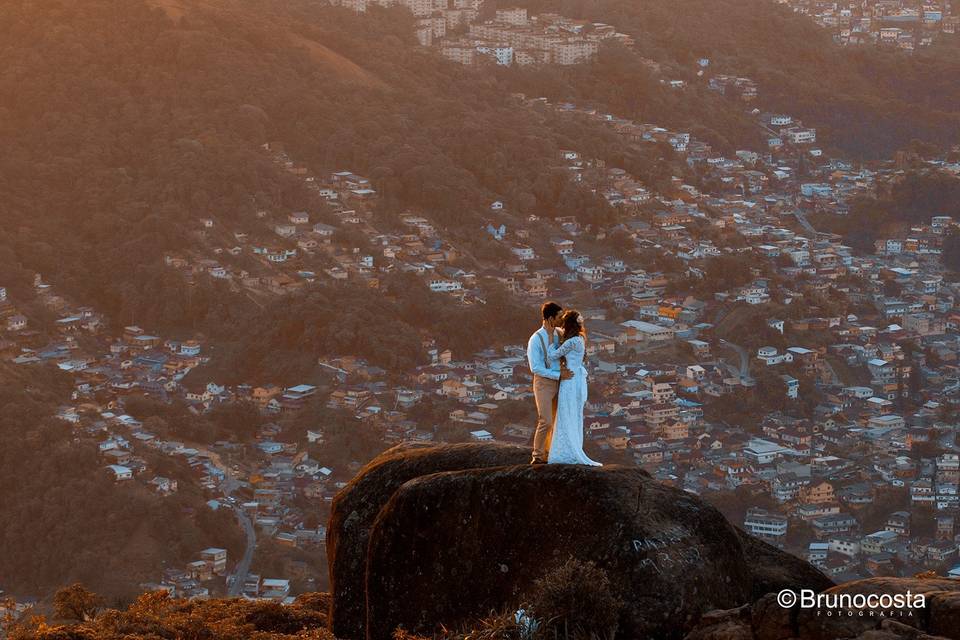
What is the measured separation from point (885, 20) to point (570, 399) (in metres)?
68.7

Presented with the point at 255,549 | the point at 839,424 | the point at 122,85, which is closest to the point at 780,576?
the point at 255,549

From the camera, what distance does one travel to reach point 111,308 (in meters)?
34.2

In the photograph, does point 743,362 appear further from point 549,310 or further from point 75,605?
point 549,310

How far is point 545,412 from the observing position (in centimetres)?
639

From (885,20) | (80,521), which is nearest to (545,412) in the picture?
(80,521)

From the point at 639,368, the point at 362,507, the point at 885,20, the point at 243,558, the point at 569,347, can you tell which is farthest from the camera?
the point at 885,20

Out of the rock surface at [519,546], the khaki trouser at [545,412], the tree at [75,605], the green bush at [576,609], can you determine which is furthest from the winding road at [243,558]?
the green bush at [576,609]

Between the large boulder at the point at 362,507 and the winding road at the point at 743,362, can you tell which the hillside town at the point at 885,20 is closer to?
the winding road at the point at 743,362

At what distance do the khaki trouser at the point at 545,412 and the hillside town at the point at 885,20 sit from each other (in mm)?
61941

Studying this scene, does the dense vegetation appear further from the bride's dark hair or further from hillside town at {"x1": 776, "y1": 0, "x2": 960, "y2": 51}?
hillside town at {"x1": 776, "y1": 0, "x2": 960, "y2": 51}

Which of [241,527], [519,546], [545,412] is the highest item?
[545,412]

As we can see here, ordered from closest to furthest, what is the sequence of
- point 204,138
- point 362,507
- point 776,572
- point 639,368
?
point 776,572 → point 362,507 → point 639,368 → point 204,138

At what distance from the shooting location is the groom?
6359 mm

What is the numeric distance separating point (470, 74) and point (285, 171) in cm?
1203
